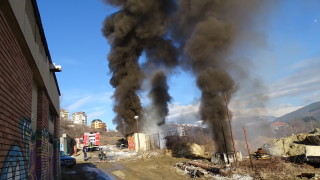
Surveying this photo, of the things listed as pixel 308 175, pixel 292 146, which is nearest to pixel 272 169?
pixel 308 175

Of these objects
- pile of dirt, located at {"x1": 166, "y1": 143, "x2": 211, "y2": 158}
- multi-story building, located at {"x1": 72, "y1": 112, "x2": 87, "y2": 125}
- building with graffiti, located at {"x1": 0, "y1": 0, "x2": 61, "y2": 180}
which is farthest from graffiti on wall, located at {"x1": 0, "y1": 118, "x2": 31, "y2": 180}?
multi-story building, located at {"x1": 72, "y1": 112, "x2": 87, "y2": 125}

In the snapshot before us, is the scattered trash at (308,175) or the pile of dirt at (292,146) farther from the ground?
the pile of dirt at (292,146)

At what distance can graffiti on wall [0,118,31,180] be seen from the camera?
11.7 ft

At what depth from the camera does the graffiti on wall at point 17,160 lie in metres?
3.55

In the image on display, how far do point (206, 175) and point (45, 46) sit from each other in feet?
31.1

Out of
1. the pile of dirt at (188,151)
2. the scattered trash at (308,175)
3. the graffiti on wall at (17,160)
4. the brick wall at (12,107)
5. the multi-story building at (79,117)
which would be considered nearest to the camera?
the brick wall at (12,107)

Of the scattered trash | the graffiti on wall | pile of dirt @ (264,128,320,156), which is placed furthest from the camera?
pile of dirt @ (264,128,320,156)

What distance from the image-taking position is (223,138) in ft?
54.6

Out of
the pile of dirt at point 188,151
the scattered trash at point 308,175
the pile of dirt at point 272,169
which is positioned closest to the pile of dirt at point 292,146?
the pile of dirt at point 272,169

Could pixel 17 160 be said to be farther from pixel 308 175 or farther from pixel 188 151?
pixel 188 151

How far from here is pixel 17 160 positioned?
4191mm

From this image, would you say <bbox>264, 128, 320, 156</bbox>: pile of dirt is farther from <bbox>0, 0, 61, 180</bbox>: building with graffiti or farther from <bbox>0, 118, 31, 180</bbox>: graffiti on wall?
<bbox>0, 0, 61, 180</bbox>: building with graffiti

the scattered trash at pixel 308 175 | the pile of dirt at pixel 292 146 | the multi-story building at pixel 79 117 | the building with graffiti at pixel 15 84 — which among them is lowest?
the scattered trash at pixel 308 175

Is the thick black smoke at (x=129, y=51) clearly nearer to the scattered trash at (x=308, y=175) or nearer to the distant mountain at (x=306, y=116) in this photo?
the scattered trash at (x=308, y=175)
